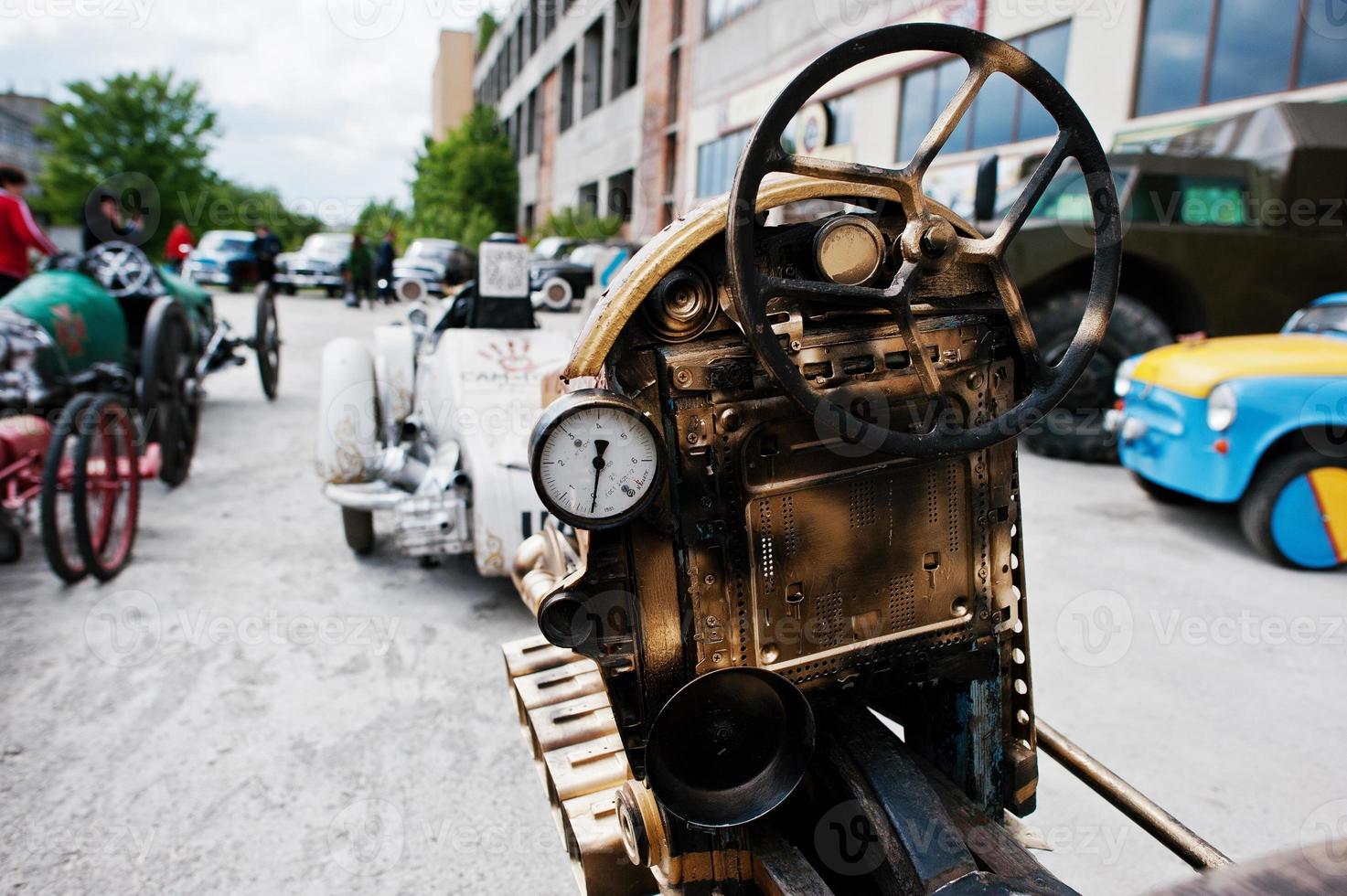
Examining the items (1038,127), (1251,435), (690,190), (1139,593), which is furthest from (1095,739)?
(690,190)

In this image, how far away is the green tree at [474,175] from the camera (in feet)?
136

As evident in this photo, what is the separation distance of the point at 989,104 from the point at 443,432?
35.9 ft

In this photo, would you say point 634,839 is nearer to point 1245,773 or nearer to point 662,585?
point 662,585

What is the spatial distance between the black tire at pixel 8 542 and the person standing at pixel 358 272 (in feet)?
45.0

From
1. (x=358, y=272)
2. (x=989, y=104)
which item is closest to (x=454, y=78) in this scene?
(x=358, y=272)

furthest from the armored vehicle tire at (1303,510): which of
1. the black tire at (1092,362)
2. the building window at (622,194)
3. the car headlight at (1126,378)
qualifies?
the building window at (622,194)

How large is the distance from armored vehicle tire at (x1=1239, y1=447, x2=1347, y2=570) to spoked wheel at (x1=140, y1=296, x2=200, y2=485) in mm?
6703

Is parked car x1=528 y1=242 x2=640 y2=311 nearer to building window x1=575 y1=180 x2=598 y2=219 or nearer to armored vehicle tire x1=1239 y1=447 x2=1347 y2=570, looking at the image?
armored vehicle tire x1=1239 y1=447 x2=1347 y2=570

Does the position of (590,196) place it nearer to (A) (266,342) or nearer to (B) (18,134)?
(A) (266,342)

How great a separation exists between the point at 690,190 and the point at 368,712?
20789mm

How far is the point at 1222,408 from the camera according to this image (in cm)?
481

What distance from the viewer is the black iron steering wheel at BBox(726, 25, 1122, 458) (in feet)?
5.46

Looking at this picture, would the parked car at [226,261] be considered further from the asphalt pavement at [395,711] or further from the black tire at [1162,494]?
the black tire at [1162,494]

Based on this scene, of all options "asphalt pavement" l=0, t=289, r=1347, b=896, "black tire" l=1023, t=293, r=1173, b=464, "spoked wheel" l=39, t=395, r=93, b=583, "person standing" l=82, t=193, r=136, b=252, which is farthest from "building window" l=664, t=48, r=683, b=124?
"spoked wheel" l=39, t=395, r=93, b=583
